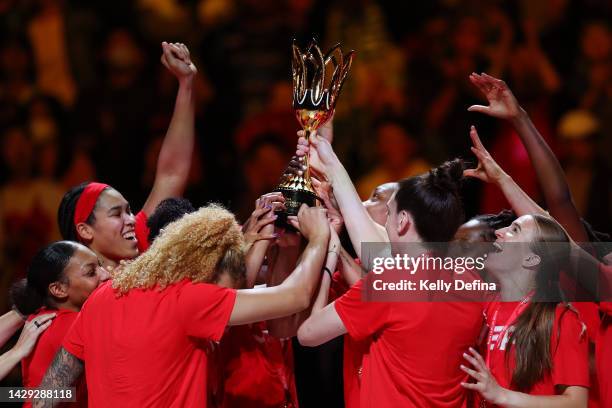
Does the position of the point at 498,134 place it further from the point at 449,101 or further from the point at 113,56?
the point at 113,56

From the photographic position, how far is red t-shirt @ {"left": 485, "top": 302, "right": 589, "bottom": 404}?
3.18 metres

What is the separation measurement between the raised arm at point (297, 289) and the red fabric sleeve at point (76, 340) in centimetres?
56

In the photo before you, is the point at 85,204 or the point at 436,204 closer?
the point at 436,204

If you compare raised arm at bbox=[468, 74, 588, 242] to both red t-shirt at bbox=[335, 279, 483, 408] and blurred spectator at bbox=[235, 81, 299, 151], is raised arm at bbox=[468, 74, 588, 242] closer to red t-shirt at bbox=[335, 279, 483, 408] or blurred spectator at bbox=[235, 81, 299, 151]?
red t-shirt at bbox=[335, 279, 483, 408]

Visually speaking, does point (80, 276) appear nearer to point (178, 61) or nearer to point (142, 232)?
point (142, 232)

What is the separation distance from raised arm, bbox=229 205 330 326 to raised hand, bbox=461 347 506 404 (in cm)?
59

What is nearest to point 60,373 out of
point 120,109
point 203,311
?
point 203,311

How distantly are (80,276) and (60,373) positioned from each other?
1.41 ft

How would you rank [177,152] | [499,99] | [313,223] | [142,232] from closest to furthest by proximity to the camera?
[313,223], [499,99], [142,232], [177,152]

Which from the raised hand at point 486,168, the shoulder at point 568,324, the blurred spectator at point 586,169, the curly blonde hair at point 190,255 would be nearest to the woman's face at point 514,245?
the shoulder at point 568,324

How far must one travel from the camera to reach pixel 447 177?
335 cm

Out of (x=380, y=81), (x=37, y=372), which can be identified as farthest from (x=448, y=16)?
(x=37, y=372)

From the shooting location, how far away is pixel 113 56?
7.85m

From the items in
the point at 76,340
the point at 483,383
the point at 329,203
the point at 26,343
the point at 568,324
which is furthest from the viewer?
the point at 329,203
